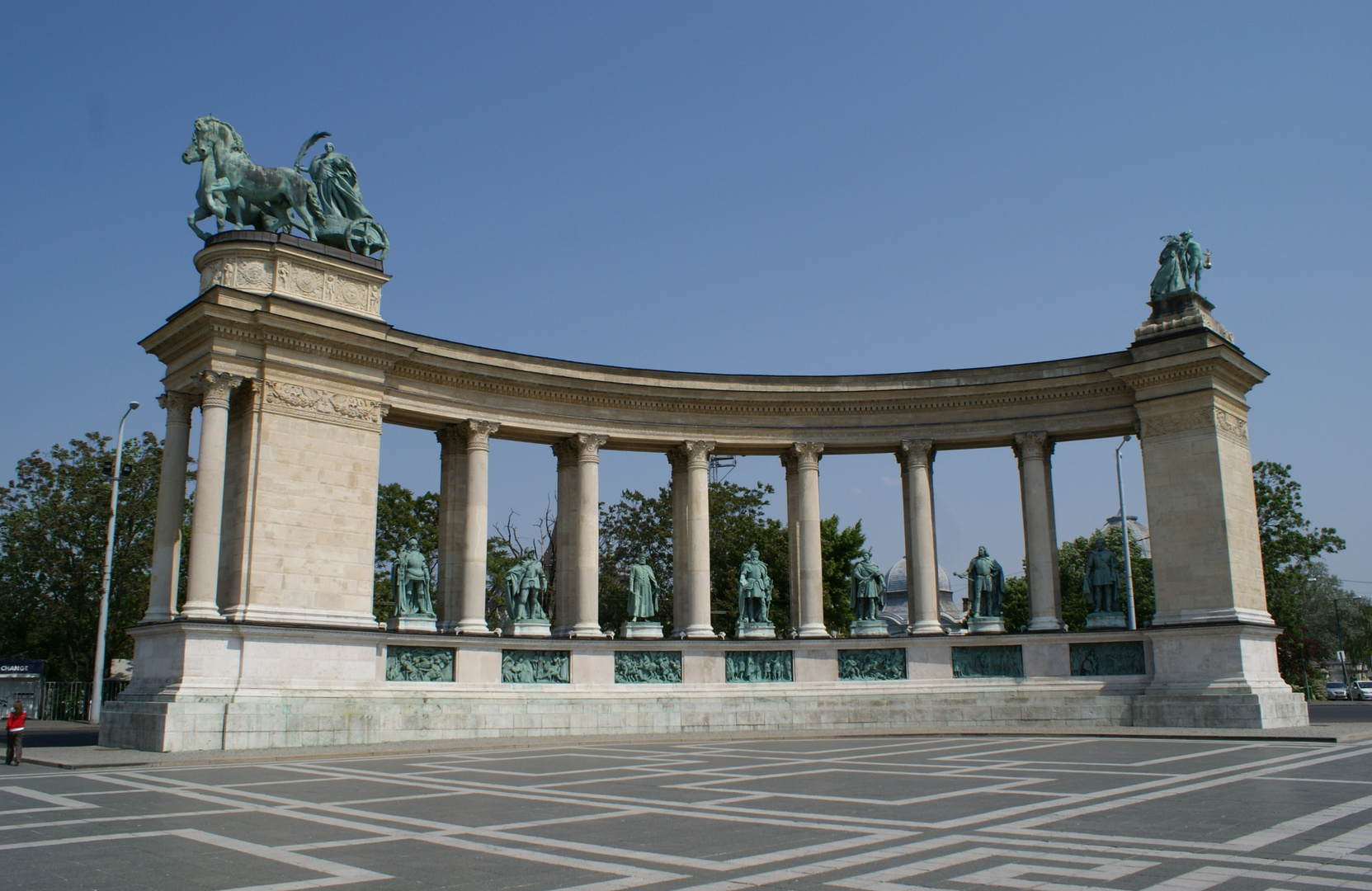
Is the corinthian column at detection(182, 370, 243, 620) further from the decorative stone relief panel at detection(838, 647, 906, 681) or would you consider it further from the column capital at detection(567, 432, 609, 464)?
the decorative stone relief panel at detection(838, 647, 906, 681)

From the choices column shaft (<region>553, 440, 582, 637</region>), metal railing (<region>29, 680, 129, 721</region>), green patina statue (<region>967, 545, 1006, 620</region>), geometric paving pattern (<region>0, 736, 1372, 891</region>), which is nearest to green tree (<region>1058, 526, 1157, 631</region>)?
green patina statue (<region>967, 545, 1006, 620</region>)

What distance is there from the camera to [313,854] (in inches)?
483

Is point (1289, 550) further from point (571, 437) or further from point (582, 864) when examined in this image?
point (582, 864)

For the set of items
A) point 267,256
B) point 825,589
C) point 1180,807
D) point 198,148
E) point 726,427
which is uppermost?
point 198,148

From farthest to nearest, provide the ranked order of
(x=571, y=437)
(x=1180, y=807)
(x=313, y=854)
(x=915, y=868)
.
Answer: (x=571, y=437), (x=1180, y=807), (x=313, y=854), (x=915, y=868)

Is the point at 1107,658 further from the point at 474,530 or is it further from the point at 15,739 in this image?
the point at 15,739

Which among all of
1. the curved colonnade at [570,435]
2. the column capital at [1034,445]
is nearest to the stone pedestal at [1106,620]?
the curved colonnade at [570,435]

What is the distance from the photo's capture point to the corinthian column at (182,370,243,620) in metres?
30.1

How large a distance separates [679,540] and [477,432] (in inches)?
346

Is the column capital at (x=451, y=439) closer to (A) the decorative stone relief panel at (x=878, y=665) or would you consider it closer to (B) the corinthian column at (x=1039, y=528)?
(A) the decorative stone relief panel at (x=878, y=665)

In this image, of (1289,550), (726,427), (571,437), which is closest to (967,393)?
(726,427)

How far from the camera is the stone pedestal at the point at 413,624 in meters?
34.8

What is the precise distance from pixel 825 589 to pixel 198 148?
45532mm

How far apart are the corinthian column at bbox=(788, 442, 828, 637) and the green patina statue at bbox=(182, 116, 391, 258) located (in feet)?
58.0
